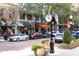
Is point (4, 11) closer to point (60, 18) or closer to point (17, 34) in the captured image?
point (17, 34)

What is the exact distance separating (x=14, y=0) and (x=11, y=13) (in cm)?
30

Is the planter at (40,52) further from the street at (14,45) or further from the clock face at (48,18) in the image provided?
the clock face at (48,18)

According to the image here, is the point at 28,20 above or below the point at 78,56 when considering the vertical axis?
above

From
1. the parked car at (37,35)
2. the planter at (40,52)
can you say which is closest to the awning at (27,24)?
the parked car at (37,35)

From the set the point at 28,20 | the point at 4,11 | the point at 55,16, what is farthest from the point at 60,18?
the point at 4,11

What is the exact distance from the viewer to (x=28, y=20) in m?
7.87

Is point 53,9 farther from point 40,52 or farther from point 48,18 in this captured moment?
point 40,52

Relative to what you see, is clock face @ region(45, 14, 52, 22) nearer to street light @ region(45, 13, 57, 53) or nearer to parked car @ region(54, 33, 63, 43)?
street light @ region(45, 13, 57, 53)

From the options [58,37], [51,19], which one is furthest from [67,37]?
[51,19]

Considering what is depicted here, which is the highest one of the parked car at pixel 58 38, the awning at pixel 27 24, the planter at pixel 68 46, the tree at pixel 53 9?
the tree at pixel 53 9

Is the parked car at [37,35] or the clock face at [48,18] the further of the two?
the parked car at [37,35]

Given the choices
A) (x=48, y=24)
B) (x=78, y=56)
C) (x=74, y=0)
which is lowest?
(x=78, y=56)

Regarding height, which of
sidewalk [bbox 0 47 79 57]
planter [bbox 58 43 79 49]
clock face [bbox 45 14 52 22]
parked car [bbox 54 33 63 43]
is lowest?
sidewalk [bbox 0 47 79 57]

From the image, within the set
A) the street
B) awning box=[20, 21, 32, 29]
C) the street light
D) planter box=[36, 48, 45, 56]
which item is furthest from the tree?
planter box=[36, 48, 45, 56]
